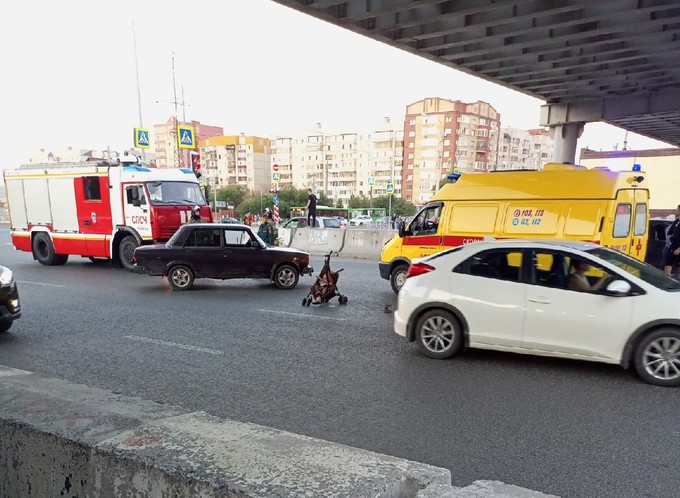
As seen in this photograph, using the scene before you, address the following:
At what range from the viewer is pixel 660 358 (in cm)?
509

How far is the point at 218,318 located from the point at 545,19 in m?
11.7

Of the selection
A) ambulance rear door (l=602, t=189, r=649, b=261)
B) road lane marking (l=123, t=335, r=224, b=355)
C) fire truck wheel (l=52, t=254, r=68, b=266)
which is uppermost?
ambulance rear door (l=602, t=189, r=649, b=261)

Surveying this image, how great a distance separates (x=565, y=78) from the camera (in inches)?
733

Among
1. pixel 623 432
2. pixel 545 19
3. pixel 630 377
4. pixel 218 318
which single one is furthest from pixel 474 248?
pixel 545 19

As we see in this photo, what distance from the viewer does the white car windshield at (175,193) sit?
13664mm

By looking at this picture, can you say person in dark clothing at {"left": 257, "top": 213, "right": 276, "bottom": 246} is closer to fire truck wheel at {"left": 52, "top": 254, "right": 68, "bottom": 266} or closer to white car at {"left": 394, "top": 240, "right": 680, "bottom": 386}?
fire truck wheel at {"left": 52, "top": 254, "right": 68, "bottom": 266}

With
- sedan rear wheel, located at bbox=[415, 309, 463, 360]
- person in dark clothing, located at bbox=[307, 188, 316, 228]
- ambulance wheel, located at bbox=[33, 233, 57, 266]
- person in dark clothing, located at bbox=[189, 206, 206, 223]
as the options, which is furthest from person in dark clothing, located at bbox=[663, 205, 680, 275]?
ambulance wheel, located at bbox=[33, 233, 57, 266]

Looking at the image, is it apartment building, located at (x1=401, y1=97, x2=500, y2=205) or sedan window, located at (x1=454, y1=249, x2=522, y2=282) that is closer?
sedan window, located at (x1=454, y1=249, x2=522, y2=282)

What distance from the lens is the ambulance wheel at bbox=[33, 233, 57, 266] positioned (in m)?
15.4

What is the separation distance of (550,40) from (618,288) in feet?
36.7

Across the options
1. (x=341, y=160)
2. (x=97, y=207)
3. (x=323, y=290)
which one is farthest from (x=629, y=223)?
(x=341, y=160)

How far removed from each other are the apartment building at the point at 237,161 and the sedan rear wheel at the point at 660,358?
4463 inches

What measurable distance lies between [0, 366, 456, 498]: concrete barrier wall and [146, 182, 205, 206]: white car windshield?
1185cm

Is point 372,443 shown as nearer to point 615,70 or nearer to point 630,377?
point 630,377
